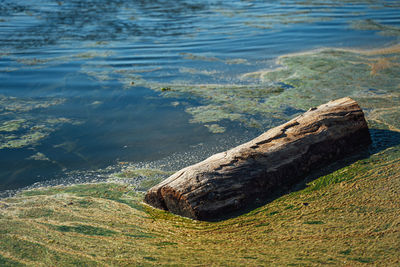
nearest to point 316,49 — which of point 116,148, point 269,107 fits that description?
point 269,107

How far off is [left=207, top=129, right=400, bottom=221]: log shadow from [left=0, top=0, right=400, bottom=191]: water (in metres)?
0.88

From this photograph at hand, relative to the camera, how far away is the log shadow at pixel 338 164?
2.40m

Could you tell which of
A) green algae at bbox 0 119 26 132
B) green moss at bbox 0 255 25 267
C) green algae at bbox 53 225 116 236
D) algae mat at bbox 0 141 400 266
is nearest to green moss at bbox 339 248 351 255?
algae mat at bbox 0 141 400 266

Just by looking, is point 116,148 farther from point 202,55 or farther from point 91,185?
point 202,55

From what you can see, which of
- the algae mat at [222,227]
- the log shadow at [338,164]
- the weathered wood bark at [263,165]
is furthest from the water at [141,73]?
the log shadow at [338,164]

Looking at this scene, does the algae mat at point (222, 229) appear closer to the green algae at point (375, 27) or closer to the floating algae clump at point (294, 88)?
the floating algae clump at point (294, 88)

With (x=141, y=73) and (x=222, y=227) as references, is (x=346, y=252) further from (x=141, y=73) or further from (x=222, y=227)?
(x=141, y=73)

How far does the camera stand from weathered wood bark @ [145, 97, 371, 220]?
7.68 feet

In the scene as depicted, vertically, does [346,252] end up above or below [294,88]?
below

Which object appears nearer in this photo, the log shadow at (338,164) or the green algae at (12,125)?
the log shadow at (338,164)

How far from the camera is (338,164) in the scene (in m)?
2.78

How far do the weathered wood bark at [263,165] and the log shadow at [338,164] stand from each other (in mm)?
29

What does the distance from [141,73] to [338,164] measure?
10.7ft

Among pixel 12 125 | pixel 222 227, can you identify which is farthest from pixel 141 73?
pixel 222 227
